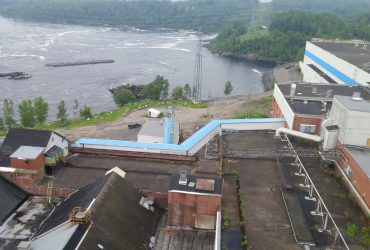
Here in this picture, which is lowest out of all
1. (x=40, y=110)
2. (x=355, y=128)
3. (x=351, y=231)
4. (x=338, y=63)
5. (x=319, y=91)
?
(x=40, y=110)

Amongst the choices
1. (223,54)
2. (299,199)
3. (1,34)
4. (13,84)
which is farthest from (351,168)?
(1,34)

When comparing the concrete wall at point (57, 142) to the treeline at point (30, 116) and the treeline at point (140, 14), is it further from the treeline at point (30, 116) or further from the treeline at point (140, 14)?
the treeline at point (140, 14)

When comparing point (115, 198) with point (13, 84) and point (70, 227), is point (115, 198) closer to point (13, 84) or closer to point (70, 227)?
point (70, 227)

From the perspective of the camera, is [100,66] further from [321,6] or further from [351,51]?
[321,6]

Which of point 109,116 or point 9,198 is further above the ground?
point 9,198

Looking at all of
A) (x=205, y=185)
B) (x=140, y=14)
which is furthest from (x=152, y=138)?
(x=140, y=14)

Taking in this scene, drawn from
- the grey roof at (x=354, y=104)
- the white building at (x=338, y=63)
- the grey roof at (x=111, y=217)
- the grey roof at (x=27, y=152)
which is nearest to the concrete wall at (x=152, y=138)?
the grey roof at (x=27, y=152)
